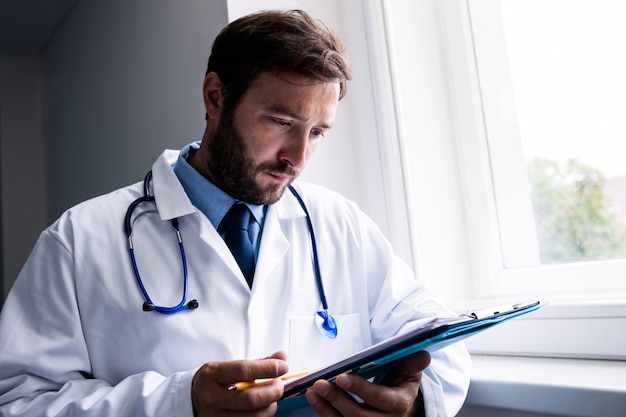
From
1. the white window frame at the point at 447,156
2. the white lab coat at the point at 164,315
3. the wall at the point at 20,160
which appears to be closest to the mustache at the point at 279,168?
the white lab coat at the point at 164,315

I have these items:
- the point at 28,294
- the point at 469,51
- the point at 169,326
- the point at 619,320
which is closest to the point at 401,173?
the point at 469,51

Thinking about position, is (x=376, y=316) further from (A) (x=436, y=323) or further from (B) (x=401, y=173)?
(A) (x=436, y=323)

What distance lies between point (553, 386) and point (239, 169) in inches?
25.8

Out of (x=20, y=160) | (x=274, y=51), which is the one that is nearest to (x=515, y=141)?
(x=274, y=51)

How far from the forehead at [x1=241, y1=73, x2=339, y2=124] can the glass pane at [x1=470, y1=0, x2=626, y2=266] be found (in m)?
0.49

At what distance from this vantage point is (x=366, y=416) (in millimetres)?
766

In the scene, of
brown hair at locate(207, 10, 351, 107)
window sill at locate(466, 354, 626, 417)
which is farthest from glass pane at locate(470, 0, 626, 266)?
brown hair at locate(207, 10, 351, 107)

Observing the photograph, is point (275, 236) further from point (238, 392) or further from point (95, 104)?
point (95, 104)

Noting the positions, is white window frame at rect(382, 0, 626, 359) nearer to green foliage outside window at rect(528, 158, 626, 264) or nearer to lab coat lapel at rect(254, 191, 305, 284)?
green foliage outside window at rect(528, 158, 626, 264)

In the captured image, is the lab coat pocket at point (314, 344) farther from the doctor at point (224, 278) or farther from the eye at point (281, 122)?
the eye at point (281, 122)

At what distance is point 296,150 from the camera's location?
1085 millimetres

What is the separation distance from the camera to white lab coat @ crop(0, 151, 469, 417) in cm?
90

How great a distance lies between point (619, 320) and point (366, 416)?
521 mm

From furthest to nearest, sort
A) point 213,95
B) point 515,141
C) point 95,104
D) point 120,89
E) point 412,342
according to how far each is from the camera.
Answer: point 95,104 → point 120,89 → point 515,141 → point 213,95 → point 412,342
